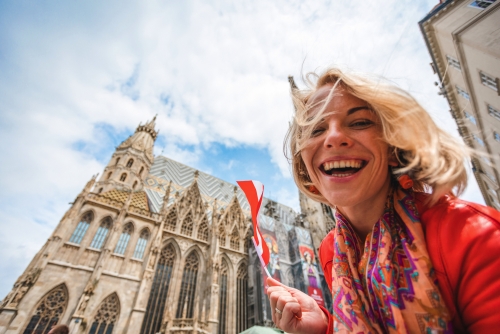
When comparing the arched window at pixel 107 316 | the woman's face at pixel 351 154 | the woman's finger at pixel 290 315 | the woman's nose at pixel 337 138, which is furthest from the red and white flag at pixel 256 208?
the arched window at pixel 107 316

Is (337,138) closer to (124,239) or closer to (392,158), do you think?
(392,158)

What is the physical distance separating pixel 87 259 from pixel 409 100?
1497 cm

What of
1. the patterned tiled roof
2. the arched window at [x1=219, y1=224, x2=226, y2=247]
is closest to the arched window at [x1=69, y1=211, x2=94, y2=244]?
the patterned tiled roof

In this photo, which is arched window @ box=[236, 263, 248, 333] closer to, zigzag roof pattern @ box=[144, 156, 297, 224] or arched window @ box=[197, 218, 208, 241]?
arched window @ box=[197, 218, 208, 241]

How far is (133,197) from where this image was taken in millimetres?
15227

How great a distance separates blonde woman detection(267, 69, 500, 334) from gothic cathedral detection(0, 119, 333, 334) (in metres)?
13.2

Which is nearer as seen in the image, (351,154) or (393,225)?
(393,225)

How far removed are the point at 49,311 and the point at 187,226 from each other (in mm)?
8134

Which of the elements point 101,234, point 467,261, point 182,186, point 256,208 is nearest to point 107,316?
point 101,234

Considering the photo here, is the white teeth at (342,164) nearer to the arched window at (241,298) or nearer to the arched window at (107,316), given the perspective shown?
the arched window at (107,316)

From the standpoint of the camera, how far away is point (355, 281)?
98 centimetres

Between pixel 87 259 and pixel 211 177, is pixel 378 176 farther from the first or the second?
pixel 211 177

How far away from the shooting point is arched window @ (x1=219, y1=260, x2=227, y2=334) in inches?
542

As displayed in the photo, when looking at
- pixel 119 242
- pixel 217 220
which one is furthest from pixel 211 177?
pixel 119 242
